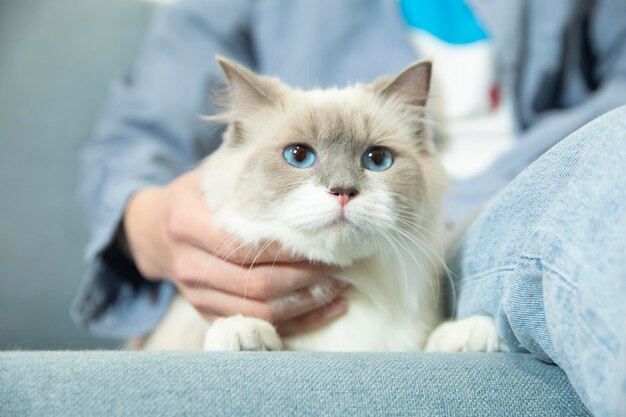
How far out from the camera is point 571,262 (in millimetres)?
667

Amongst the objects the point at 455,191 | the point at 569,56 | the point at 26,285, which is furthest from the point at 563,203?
the point at 26,285

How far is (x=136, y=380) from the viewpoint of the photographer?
0.66 m

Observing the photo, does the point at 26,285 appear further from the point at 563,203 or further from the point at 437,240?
the point at 563,203

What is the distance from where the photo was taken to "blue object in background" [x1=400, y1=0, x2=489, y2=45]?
5.82ft

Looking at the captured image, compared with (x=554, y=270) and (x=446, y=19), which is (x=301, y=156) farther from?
(x=446, y=19)

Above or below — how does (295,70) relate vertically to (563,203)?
below

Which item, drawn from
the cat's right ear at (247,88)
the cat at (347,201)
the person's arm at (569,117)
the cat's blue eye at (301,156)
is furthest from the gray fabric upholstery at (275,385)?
the person's arm at (569,117)

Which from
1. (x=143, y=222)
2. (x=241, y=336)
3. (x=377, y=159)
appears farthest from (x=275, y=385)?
(x=143, y=222)

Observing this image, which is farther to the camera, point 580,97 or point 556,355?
point 580,97

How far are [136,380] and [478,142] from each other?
1.42 meters

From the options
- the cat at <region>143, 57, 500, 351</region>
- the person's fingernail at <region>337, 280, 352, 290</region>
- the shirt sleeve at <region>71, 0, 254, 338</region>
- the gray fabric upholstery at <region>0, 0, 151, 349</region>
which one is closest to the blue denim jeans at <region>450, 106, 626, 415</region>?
the cat at <region>143, 57, 500, 351</region>

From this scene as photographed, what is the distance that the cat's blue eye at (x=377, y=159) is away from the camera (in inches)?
40.8

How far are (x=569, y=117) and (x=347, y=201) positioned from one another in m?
0.93

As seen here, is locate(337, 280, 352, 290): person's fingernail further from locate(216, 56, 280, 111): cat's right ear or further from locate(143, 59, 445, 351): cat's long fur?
locate(216, 56, 280, 111): cat's right ear
